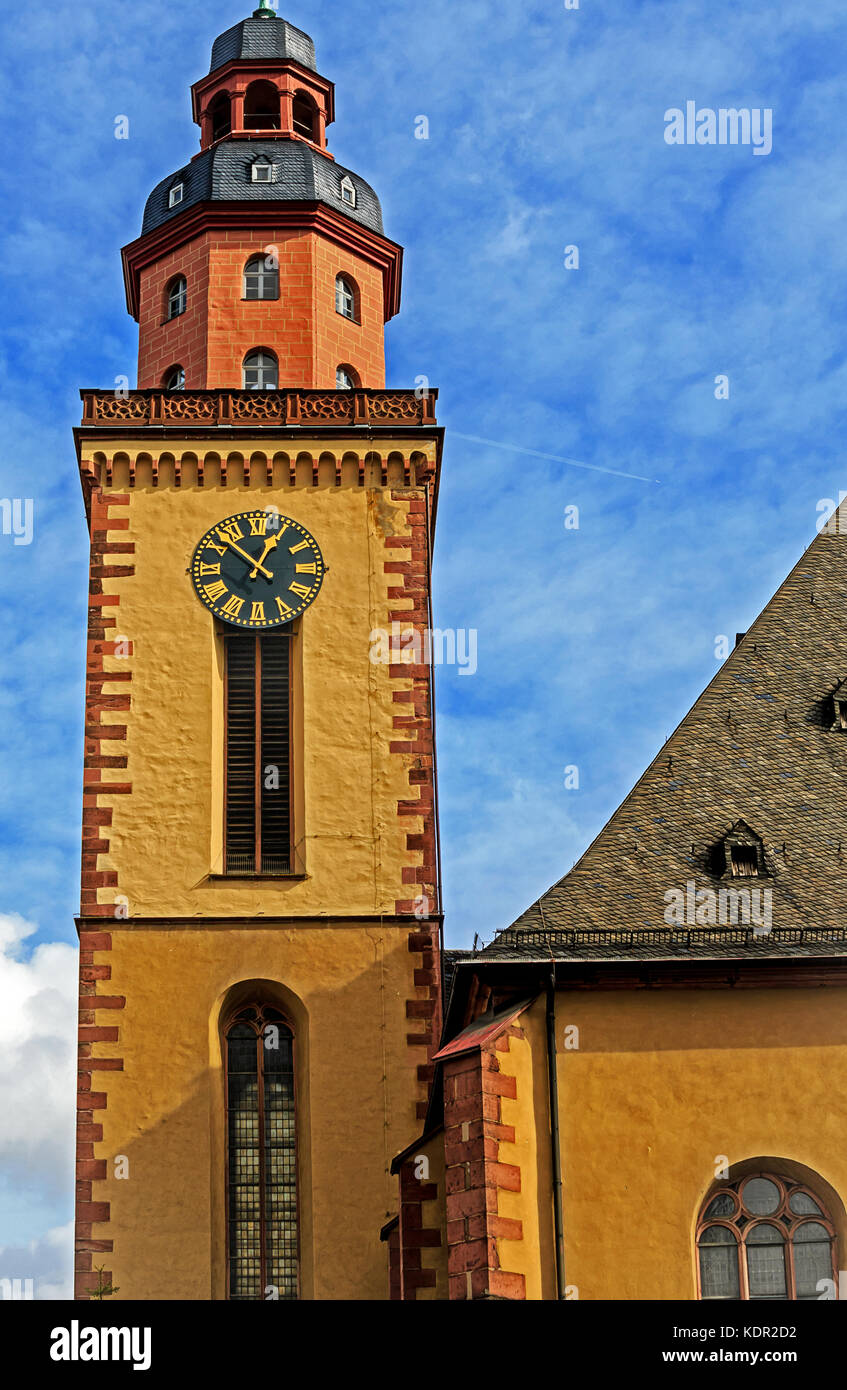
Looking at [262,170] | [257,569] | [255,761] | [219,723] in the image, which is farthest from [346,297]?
[255,761]

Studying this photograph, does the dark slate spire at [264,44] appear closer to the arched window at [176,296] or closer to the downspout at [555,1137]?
the arched window at [176,296]

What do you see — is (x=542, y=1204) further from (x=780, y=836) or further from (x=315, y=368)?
(x=315, y=368)

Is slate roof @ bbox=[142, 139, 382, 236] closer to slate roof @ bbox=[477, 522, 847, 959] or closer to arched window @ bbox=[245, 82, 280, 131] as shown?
arched window @ bbox=[245, 82, 280, 131]

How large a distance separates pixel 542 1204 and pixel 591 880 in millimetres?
3683

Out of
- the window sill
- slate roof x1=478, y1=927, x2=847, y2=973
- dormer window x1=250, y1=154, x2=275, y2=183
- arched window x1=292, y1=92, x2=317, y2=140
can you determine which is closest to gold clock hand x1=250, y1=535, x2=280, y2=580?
the window sill

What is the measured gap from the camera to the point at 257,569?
3133 centimetres

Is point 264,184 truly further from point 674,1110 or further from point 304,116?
point 674,1110

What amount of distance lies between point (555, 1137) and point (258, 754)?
28.9 ft

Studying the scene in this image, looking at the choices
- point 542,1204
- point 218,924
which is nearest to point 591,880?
point 542,1204

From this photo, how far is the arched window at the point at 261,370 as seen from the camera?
109 feet

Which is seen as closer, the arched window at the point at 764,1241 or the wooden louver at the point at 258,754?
the arched window at the point at 764,1241

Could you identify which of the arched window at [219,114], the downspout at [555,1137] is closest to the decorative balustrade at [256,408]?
the arched window at [219,114]

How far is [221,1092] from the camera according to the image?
93.9 feet

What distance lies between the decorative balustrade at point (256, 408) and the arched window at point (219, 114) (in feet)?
18.9
